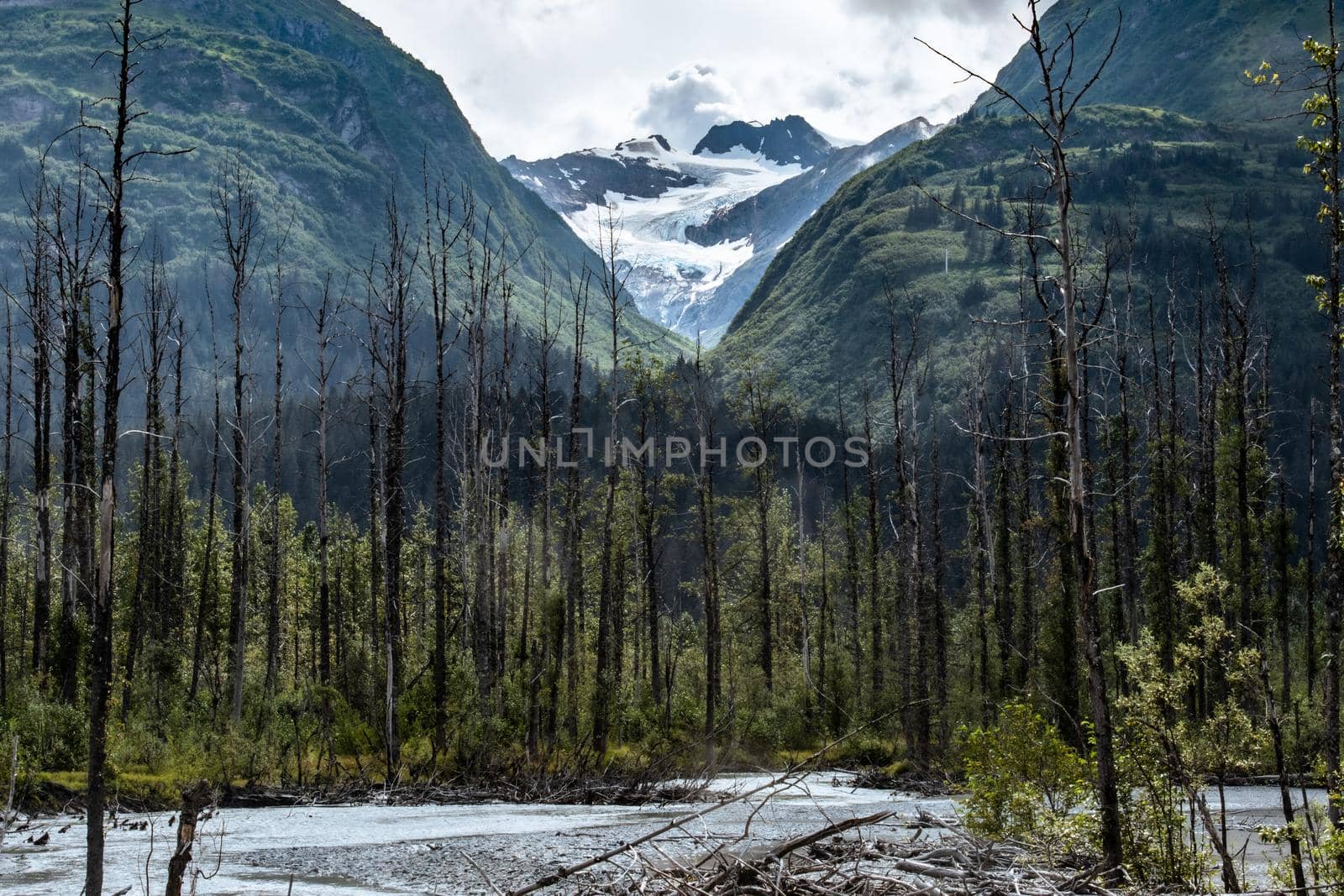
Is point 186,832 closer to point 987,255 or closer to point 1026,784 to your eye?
point 1026,784

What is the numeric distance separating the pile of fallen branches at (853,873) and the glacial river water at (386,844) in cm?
86

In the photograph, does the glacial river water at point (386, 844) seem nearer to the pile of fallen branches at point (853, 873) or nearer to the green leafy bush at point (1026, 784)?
the pile of fallen branches at point (853, 873)

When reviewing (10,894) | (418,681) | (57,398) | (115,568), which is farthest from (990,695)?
(57,398)

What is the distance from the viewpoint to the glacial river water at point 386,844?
45.0 feet

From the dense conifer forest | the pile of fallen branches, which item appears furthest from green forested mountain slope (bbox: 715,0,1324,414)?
the pile of fallen branches

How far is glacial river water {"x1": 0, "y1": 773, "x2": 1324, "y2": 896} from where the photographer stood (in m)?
13.7

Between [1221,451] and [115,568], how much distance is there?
147 ft

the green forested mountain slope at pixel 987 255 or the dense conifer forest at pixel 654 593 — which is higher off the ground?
the green forested mountain slope at pixel 987 255

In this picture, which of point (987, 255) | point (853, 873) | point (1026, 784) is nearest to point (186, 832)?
point (853, 873)

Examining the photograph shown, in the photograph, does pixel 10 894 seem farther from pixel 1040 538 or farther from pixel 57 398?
pixel 57 398

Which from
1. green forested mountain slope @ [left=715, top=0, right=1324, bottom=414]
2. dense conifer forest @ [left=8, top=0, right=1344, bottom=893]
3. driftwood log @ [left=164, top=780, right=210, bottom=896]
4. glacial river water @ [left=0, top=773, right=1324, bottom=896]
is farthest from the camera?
green forested mountain slope @ [left=715, top=0, right=1324, bottom=414]

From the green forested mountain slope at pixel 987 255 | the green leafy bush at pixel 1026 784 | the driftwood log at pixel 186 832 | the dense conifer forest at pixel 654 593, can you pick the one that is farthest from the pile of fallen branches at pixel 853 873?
the green forested mountain slope at pixel 987 255

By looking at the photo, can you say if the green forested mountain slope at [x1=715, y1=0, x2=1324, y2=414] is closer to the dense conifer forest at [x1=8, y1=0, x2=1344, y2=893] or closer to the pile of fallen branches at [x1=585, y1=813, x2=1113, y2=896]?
the dense conifer forest at [x1=8, y1=0, x2=1344, y2=893]

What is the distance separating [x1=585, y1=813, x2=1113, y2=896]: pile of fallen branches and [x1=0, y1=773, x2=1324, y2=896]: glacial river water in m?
0.86
